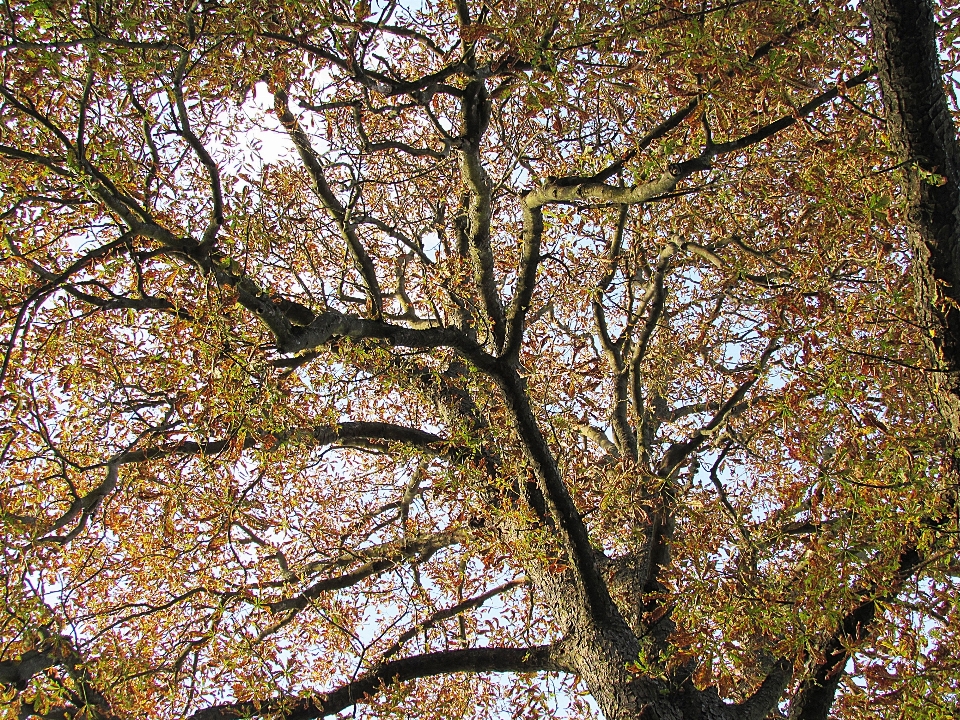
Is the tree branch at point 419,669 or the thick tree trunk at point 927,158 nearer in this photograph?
the thick tree trunk at point 927,158

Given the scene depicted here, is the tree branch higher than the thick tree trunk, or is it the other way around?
the thick tree trunk

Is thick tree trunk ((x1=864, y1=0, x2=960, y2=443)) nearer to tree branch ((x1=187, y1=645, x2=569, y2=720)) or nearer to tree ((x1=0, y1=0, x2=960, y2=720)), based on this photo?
tree ((x1=0, y1=0, x2=960, y2=720))

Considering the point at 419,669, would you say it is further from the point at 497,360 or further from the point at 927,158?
the point at 927,158

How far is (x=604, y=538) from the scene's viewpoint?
27.4ft

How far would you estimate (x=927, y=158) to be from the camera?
177 inches

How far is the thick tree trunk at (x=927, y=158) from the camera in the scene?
4391mm

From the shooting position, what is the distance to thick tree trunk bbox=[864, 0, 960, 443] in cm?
439

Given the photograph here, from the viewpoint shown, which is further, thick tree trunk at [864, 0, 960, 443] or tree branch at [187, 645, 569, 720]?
tree branch at [187, 645, 569, 720]

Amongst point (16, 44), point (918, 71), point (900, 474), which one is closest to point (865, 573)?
point (900, 474)

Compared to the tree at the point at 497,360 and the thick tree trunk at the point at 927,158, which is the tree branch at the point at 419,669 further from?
the thick tree trunk at the point at 927,158

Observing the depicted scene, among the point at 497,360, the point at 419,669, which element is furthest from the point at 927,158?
the point at 419,669

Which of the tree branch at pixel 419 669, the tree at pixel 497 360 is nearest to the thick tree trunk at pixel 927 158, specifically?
the tree at pixel 497 360

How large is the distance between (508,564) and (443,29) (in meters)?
5.80

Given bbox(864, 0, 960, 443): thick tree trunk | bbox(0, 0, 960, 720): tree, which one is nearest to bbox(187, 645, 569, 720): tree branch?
bbox(0, 0, 960, 720): tree
